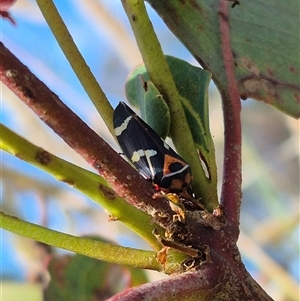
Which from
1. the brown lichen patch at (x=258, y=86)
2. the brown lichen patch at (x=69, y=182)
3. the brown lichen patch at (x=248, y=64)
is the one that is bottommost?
the brown lichen patch at (x=69, y=182)

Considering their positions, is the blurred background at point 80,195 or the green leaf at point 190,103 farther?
the blurred background at point 80,195

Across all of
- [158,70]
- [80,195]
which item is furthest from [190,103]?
[80,195]

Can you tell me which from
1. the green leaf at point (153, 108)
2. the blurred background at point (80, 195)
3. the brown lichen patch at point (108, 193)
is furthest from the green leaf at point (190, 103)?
the blurred background at point (80, 195)

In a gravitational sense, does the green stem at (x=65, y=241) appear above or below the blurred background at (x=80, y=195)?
below

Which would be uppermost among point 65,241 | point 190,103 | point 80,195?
point 80,195

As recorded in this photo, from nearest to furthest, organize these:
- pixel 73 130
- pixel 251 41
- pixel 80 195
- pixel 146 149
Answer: pixel 73 130, pixel 146 149, pixel 251 41, pixel 80 195

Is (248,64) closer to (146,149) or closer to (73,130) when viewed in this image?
(146,149)

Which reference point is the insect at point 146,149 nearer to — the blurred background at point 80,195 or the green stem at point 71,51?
the green stem at point 71,51

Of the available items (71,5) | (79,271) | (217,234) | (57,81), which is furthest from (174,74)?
(71,5)
